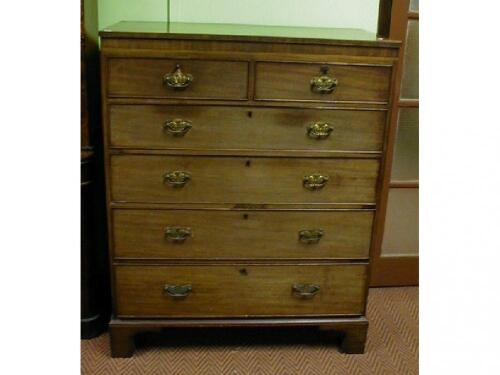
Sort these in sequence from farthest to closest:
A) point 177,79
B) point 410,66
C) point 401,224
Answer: point 401,224, point 410,66, point 177,79

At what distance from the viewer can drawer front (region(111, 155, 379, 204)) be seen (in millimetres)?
1917

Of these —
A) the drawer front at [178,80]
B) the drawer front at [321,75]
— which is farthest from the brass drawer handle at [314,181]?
the drawer front at [178,80]

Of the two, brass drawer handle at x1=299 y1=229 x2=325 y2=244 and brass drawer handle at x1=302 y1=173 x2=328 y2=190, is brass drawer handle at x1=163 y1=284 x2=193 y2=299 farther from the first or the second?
brass drawer handle at x1=302 y1=173 x2=328 y2=190

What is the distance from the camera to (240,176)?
1.95 metres

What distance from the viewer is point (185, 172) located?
1927 millimetres

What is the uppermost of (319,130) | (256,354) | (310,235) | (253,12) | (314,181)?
(253,12)

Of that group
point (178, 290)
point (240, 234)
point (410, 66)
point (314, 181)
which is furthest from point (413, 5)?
point (178, 290)

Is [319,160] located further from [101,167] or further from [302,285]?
[101,167]

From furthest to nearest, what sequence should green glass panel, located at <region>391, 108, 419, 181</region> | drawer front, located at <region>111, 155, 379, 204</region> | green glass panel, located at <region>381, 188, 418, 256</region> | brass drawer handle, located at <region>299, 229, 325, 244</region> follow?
green glass panel, located at <region>381, 188, 418, 256</region> < green glass panel, located at <region>391, 108, 419, 181</region> < brass drawer handle, located at <region>299, 229, 325, 244</region> < drawer front, located at <region>111, 155, 379, 204</region>

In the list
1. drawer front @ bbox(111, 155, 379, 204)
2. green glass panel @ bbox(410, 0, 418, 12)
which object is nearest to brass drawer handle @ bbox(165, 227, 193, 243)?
drawer front @ bbox(111, 155, 379, 204)

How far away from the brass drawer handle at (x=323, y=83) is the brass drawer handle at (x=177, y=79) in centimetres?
43

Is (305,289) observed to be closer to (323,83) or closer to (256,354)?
(256,354)

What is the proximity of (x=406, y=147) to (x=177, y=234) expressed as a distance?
4.19 feet

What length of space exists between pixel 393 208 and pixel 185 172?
49.2 inches
